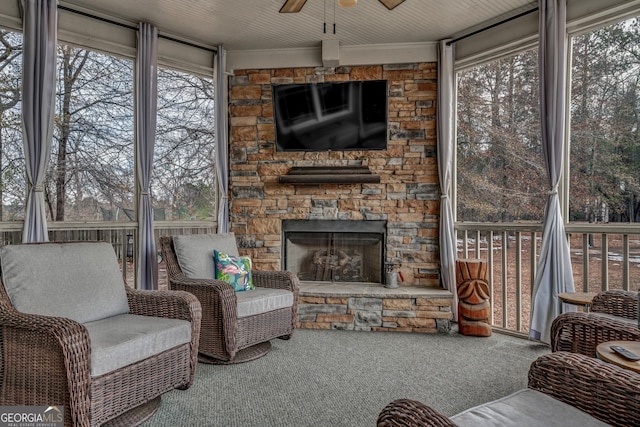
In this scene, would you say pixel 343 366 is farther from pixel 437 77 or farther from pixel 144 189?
pixel 437 77

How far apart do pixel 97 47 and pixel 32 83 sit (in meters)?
0.70

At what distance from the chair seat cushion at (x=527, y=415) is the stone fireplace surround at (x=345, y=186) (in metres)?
2.59

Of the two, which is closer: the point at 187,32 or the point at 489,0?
the point at 489,0

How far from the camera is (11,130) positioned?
323 cm

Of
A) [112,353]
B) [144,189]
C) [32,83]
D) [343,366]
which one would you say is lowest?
[343,366]

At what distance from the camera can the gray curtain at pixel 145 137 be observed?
383 centimetres

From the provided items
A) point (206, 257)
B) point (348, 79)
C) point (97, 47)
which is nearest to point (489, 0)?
point (348, 79)

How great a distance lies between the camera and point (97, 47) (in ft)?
12.0

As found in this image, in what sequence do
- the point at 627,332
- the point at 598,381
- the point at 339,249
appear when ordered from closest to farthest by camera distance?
the point at 598,381 < the point at 627,332 < the point at 339,249

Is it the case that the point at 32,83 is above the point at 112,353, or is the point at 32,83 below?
above

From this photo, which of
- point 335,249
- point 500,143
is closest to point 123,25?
point 335,249

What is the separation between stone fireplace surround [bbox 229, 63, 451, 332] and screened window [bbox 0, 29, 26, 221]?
185cm

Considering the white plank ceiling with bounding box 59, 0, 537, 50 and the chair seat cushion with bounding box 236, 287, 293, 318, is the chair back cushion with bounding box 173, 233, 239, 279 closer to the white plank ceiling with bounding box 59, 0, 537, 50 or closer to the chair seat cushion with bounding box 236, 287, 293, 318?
the chair seat cushion with bounding box 236, 287, 293, 318

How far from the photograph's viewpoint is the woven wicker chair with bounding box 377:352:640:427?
1180mm
